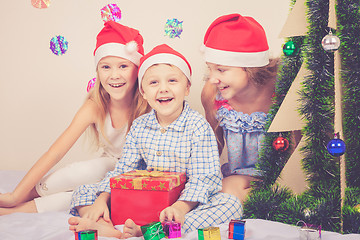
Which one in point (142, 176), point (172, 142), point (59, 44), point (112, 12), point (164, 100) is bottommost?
point (142, 176)

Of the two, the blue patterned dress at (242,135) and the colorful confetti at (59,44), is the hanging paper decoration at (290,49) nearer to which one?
the blue patterned dress at (242,135)

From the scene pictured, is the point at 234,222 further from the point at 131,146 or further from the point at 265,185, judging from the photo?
the point at 131,146

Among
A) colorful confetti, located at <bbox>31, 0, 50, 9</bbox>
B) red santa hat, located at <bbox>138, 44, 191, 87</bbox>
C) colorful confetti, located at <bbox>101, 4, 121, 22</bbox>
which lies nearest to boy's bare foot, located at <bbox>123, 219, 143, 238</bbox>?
red santa hat, located at <bbox>138, 44, 191, 87</bbox>

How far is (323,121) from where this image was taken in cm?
119

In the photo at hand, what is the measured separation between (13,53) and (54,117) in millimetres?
438

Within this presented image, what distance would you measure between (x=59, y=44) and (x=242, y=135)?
1.23 m

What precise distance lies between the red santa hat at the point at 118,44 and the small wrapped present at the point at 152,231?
2.56 ft

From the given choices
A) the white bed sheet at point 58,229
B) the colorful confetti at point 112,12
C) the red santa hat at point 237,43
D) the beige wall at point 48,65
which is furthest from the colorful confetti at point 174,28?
the white bed sheet at point 58,229

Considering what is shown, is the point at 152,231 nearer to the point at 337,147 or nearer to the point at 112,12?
the point at 337,147

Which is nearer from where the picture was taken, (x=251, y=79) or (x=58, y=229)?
(x=58, y=229)

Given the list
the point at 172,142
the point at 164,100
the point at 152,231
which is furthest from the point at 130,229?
the point at 164,100

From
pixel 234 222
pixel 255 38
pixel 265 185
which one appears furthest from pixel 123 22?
pixel 234 222

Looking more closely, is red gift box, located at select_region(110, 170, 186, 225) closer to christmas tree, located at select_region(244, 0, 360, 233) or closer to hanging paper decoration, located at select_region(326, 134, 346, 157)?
christmas tree, located at select_region(244, 0, 360, 233)

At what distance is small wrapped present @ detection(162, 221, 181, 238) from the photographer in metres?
1.12
